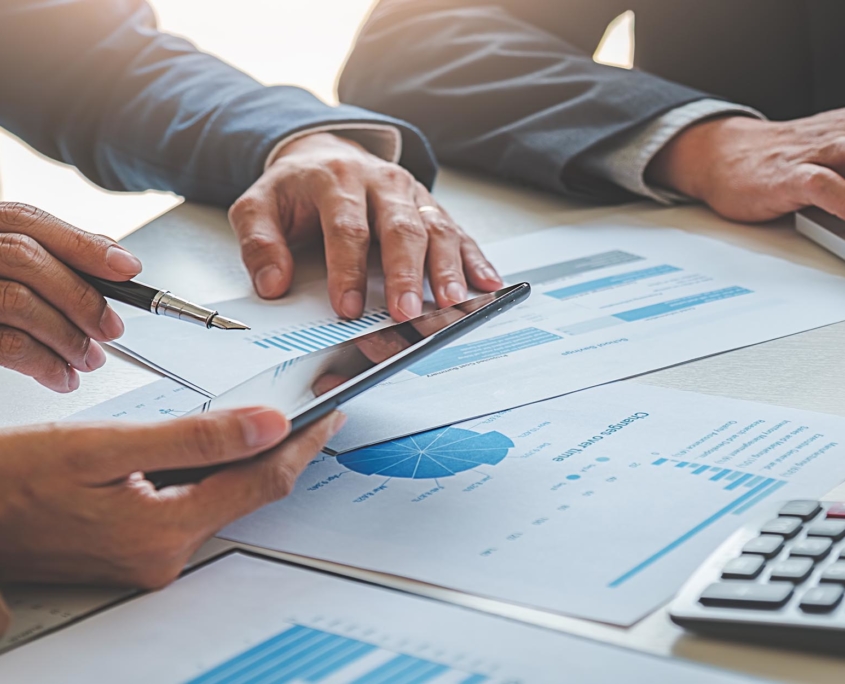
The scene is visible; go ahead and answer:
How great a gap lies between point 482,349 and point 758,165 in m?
0.41

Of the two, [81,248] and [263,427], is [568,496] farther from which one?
[81,248]

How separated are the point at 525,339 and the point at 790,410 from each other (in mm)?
194

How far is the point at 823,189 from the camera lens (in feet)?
2.81

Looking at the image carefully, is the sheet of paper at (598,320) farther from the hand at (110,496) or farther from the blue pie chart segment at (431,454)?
the hand at (110,496)

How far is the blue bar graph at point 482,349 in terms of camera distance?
64cm

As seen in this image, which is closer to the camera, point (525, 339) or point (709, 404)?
point (709, 404)

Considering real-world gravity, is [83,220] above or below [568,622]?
below

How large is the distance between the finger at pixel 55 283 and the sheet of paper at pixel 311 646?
0.94 feet

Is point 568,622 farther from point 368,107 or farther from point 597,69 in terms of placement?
point 368,107

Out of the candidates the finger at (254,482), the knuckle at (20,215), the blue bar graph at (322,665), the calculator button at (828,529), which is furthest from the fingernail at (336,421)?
the knuckle at (20,215)

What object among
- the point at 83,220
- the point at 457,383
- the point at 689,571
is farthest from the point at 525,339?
the point at 83,220

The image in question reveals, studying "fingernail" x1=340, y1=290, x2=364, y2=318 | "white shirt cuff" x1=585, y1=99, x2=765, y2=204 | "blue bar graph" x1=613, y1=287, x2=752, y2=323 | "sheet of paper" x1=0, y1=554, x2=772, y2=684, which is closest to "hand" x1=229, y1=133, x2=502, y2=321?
"fingernail" x1=340, y1=290, x2=364, y2=318

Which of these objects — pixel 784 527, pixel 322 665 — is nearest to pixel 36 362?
pixel 322 665

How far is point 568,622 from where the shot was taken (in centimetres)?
37
